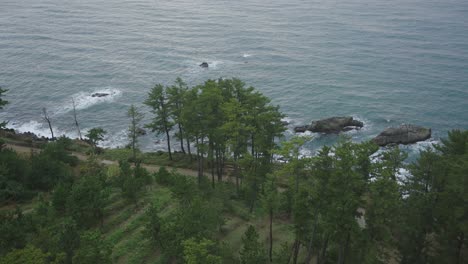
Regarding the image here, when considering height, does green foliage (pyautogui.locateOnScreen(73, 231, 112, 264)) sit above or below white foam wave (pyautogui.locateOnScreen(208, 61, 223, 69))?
below

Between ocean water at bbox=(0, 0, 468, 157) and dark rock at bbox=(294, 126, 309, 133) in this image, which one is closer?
dark rock at bbox=(294, 126, 309, 133)

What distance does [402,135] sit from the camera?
72.9m

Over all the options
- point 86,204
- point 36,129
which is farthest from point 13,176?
point 36,129

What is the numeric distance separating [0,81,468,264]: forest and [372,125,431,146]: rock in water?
25683mm

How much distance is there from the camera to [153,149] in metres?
75.1

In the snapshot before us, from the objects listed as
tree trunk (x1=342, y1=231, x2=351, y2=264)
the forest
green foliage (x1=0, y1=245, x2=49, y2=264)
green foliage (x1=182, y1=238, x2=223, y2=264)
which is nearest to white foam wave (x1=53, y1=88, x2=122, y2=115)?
the forest

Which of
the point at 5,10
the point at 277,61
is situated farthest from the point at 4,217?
the point at 5,10

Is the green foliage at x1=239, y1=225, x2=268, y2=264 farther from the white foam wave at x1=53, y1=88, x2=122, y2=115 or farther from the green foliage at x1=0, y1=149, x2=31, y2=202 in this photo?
the white foam wave at x1=53, y1=88, x2=122, y2=115

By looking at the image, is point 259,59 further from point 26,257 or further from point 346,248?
point 26,257

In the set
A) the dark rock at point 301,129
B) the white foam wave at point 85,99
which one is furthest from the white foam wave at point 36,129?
the dark rock at point 301,129

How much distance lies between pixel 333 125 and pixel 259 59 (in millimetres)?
41080

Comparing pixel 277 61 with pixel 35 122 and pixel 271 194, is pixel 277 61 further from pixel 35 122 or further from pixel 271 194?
pixel 271 194

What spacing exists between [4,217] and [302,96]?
66.2 m

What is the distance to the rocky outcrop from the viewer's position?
76812 millimetres
